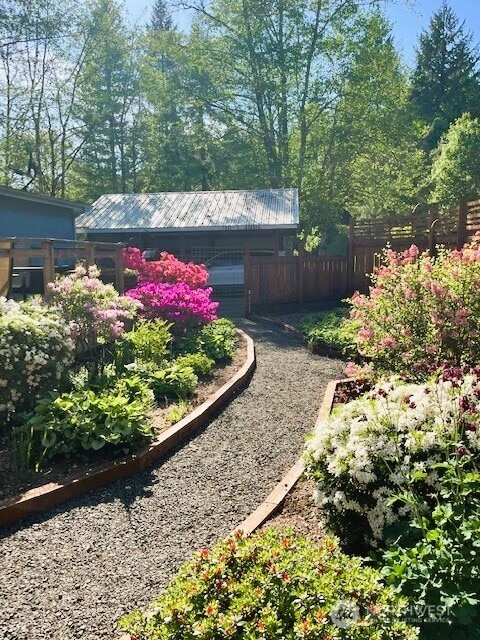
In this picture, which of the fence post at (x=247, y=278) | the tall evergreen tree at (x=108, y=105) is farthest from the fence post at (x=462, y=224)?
the tall evergreen tree at (x=108, y=105)

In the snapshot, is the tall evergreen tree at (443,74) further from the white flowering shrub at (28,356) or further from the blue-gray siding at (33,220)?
the white flowering shrub at (28,356)

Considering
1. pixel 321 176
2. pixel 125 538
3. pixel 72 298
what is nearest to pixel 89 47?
pixel 321 176

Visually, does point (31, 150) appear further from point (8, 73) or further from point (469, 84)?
point (469, 84)

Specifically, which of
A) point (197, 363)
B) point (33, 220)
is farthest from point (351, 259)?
point (33, 220)

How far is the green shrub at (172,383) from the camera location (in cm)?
638

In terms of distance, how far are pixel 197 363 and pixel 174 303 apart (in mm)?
2041

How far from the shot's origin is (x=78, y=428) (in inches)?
182

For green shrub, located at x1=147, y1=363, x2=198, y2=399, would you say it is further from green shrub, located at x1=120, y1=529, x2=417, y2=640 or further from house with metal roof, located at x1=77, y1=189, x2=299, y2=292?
house with metal roof, located at x1=77, y1=189, x2=299, y2=292

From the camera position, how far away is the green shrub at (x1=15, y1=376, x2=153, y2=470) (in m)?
4.48

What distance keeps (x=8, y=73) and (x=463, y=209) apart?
90.7 ft

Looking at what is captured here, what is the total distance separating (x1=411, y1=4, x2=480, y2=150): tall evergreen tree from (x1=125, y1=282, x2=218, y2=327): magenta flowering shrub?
32.4 meters


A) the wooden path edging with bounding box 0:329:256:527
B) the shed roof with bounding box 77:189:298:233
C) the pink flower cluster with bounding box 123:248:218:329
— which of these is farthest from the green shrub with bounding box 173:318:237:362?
the shed roof with bounding box 77:189:298:233

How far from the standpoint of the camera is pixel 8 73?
2809cm

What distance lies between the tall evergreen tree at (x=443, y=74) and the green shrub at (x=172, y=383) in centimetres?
3519
